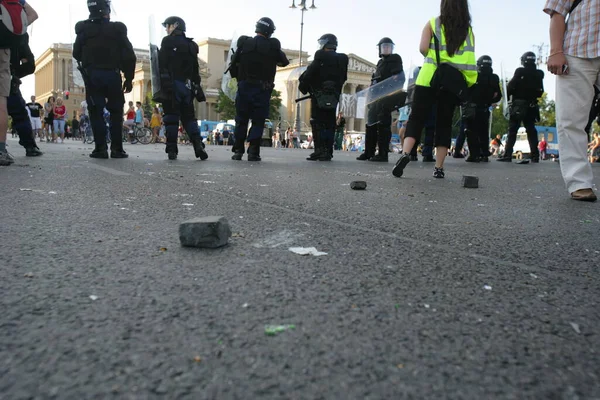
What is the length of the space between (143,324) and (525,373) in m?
0.82

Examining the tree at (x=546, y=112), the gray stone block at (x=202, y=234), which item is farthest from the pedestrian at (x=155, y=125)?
the tree at (x=546, y=112)

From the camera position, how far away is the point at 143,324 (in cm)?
139

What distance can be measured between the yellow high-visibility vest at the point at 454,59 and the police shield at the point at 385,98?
417cm

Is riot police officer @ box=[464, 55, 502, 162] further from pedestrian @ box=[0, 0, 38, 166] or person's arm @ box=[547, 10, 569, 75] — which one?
pedestrian @ box=[0, 0, 38, 166]

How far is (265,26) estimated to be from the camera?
29.5 ft

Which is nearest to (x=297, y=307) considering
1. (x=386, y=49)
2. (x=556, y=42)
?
(x=556, y=42)

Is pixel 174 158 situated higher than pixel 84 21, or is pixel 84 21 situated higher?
pixel 84 21

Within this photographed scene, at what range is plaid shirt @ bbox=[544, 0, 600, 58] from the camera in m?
4.39

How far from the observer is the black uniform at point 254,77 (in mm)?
9016

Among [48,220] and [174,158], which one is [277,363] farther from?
[174,158]

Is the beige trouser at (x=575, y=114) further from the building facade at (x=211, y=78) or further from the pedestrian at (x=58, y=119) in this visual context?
the building facade at (x=211, y=78)

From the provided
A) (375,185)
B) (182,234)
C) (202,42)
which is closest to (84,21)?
(375,185)

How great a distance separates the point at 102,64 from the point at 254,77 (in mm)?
2159

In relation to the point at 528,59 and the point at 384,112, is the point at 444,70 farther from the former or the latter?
the point at 528,59
